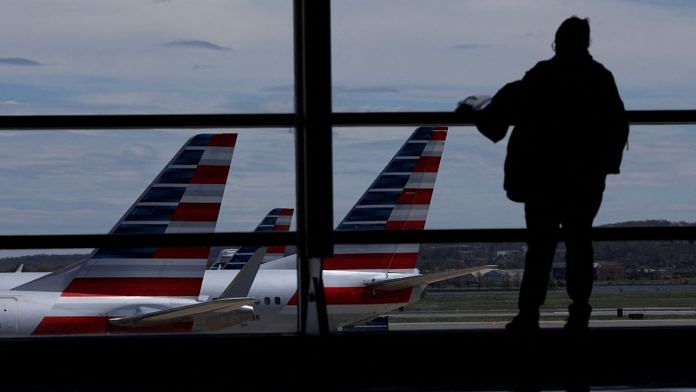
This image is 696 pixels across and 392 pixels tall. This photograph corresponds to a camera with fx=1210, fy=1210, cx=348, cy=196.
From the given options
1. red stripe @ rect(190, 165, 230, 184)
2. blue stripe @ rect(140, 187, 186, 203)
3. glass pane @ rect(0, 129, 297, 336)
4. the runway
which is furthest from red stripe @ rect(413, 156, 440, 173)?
blue stripe @ rect(140, 187, 186, 203)

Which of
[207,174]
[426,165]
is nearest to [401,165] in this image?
[426,165]

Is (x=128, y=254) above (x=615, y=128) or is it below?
above

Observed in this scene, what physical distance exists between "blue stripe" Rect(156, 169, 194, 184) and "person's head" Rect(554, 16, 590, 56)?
1374 cm

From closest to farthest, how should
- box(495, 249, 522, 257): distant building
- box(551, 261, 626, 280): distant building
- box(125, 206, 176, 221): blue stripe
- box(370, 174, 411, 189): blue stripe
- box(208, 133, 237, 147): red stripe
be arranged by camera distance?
box(551, 261, 626, 280): distant building → box(495, 249, 522, 257): distant building → box(125, 206, 176, 221): blue stripe → box(208, 133, 237, 147): red stripe → box(370, 174, 411, 189): blue stripe

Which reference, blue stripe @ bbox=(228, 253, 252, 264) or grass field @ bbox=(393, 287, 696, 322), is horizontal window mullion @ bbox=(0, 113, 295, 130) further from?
blue stripe @ bbox=(228, 253, 252, 264)

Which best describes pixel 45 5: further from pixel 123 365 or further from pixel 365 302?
pixel 365 302

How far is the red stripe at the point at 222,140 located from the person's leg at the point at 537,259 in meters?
13.5

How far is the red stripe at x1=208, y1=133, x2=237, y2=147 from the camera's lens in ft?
55.2

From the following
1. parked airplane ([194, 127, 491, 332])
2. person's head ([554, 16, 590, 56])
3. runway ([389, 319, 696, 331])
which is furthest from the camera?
runway ([389, 319, 696, 331])

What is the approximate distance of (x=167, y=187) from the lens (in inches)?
655

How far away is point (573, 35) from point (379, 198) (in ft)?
55.9

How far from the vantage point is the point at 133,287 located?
1770 centimetres

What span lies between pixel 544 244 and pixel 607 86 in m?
0.50

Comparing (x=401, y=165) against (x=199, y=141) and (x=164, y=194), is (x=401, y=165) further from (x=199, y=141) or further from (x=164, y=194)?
(x=164, y=194)
